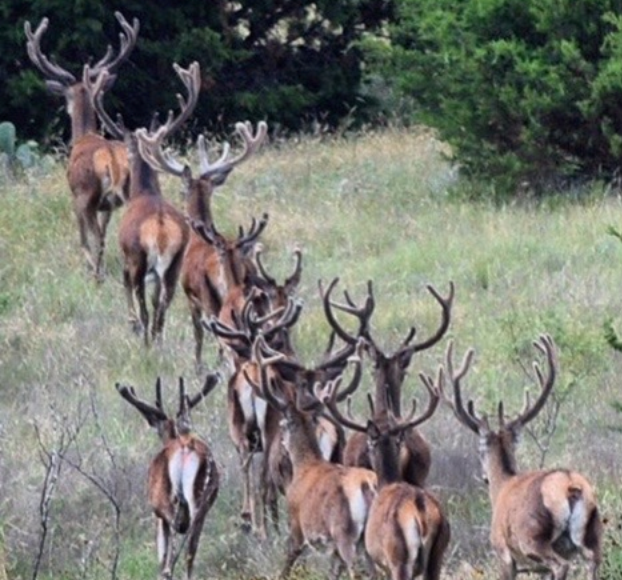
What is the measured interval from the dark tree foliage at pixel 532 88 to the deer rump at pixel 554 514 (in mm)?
9517

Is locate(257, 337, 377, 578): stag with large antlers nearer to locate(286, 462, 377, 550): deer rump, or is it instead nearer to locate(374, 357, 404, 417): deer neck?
locate(286, 462, 377, 550): deer rump

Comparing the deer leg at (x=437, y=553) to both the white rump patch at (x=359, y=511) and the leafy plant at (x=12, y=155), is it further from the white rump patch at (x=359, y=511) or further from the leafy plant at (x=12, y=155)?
the leafy plant at (x=12, y=155)

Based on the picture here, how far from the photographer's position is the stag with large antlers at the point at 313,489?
365 inches

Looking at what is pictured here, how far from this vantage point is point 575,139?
18953 millimetres

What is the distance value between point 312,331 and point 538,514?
6.00 metres

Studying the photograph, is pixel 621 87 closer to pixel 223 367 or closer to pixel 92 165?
pixel 92 165

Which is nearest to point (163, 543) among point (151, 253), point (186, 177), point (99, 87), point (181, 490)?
point (181, 490)

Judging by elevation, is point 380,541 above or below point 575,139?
above

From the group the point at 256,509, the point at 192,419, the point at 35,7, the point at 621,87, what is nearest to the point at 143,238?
the point at 192,419

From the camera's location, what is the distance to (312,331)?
14.7 meters

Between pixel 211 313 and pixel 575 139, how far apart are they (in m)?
6.29

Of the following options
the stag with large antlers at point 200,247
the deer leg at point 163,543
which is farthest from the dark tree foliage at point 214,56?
the deer leg at point 163,543

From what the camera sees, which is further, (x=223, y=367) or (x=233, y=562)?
(x=223, y=367)

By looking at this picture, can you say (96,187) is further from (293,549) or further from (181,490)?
(293,549)
